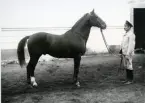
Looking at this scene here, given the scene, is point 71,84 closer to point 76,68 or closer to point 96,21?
point 76,68

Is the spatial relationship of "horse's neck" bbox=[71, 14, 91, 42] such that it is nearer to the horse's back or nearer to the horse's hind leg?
the horse's back

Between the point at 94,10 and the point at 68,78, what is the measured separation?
111 centimetres

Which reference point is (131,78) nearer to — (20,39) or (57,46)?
(57,46)

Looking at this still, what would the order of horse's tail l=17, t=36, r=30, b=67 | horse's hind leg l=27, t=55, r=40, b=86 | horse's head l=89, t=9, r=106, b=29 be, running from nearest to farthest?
1. horse's tail l=17, t=36, r=30, b=67
2. horse's hind leg l=27, t=55, r=40, b=86
3. horse's head l=89, t=9, r=106, b=29

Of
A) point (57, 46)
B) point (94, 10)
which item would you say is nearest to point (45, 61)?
point (57, 46)

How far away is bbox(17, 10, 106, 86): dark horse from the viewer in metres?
3.47

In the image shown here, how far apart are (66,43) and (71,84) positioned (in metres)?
0.63

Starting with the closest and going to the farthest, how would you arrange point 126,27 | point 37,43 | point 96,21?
point 37,43
point 96,21
point 126,27

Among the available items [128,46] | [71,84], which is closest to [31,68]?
[71,84]

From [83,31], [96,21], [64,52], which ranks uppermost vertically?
A: [96,21]

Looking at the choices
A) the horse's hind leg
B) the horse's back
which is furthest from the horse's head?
the horse's hind leg

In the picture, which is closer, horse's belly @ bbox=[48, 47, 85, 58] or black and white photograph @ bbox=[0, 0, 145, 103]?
black and white photograph @ bbox=[0, 0, 145, 103]

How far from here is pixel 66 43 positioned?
3.58 metres

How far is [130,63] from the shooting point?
3.84 metres
